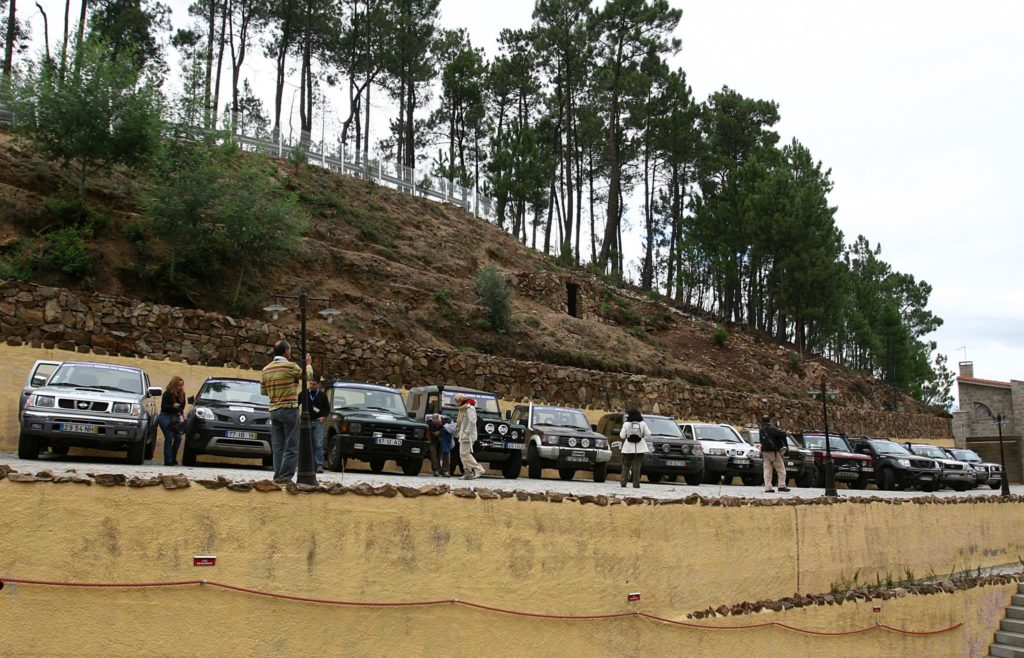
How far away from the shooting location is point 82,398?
497 inches

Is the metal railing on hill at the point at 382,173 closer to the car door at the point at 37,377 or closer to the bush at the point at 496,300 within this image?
the bush at the point at 496,300

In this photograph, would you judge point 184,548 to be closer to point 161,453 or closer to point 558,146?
point 161,453

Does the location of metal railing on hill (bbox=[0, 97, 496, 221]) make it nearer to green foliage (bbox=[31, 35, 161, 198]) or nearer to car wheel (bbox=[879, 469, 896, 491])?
green foliage (bbox=[31, 35, 161, 198])

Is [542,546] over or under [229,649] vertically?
over

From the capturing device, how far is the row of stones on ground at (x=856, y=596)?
10.6 m

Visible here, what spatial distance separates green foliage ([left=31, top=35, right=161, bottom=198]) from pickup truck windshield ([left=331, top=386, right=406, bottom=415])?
1232cm

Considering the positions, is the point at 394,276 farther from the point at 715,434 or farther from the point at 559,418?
the point at 715,434

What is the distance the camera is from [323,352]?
71.8 feet

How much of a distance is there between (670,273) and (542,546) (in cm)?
4779

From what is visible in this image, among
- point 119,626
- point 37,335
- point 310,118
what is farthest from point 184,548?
point 310,118

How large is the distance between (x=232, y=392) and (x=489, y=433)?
16.4 feet

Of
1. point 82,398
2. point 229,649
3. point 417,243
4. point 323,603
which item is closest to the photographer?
point 229,649

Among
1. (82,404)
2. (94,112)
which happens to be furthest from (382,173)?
(82,404)

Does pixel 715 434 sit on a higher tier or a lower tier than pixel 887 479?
higher
